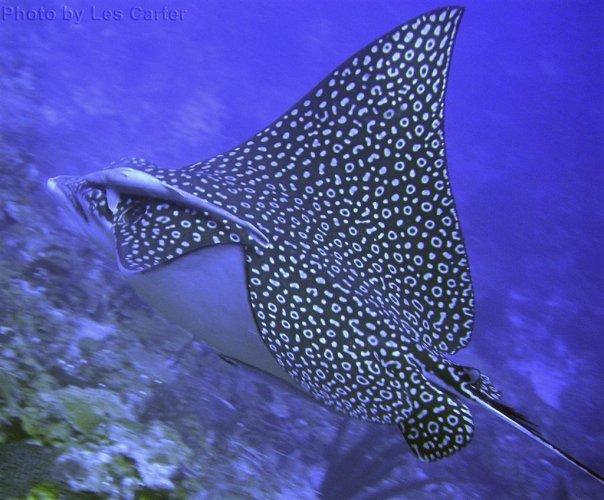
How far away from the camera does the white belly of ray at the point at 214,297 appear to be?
7.76 feet

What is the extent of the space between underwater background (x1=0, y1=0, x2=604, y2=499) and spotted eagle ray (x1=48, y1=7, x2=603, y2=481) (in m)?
0.46

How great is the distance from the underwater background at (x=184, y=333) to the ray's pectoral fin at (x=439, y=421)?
0.81 m

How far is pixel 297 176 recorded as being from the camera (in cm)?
309

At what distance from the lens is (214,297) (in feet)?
8.06

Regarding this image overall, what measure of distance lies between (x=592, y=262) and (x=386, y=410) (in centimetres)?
1047

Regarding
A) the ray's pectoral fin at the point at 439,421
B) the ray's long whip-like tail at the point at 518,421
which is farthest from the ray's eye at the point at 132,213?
the ray's long whip-like tail at the point at 518,421

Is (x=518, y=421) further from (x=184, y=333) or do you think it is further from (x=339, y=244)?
(x=184, y=333)

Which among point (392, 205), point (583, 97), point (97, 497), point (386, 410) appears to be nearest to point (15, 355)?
point (97, 497)

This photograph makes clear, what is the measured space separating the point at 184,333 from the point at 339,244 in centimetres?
126

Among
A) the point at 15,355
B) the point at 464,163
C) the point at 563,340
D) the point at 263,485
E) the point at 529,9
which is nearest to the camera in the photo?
the point at 15,355

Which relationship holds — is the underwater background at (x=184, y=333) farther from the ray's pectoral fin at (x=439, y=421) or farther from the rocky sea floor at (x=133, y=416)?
the ray's pectoral fin at (x=439, y=421)

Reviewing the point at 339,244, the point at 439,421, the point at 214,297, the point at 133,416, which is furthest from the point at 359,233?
the point at 133,416

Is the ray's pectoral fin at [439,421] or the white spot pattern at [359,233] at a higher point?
the white spot pattern at [359,233]

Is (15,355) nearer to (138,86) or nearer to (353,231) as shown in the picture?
(353,231)
